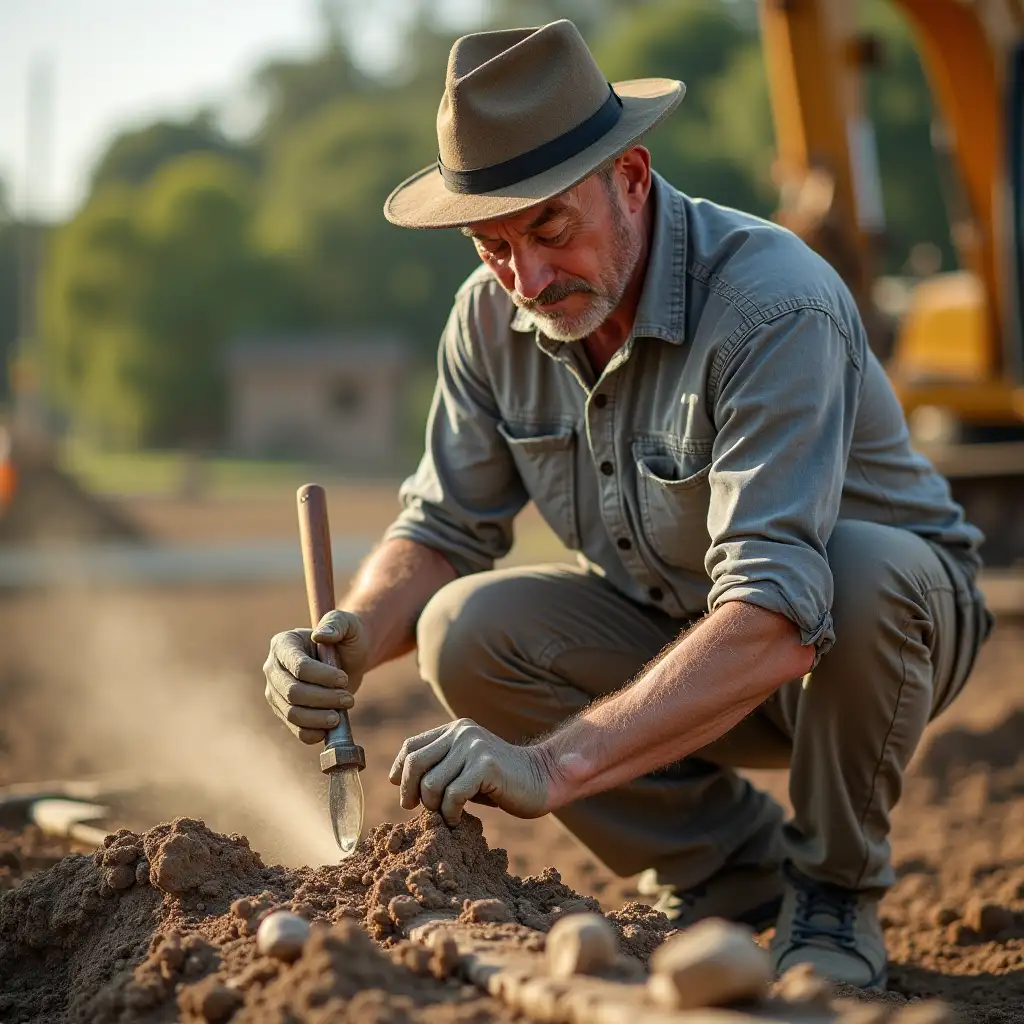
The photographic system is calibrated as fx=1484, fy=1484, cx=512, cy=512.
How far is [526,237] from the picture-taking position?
2758 millimetres

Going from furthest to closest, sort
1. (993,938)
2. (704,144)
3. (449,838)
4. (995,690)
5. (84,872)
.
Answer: (704,144), (995,690), (993,938), (84,872), (449,838)

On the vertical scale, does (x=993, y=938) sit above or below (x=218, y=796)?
below

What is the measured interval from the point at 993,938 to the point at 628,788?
0.83m

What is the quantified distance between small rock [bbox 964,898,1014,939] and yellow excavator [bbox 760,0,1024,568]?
4.62 metres

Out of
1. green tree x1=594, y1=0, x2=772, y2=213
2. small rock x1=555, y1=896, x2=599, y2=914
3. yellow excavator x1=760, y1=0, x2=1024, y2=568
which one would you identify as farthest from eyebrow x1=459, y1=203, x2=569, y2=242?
green tree x1=594, y1=0, x2=772, y2=213

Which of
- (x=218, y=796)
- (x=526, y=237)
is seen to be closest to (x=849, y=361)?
(x=526, y=237)

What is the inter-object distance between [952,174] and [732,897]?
5.64 meters

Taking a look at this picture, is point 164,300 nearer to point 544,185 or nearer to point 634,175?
point 634,175

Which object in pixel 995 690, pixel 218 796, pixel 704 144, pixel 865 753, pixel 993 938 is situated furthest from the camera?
pixel 704 144

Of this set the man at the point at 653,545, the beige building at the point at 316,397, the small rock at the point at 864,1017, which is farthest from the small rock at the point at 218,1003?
the beige building at the point at 316,397

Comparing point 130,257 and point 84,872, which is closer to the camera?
point 84,872

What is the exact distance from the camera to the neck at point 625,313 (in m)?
2.94

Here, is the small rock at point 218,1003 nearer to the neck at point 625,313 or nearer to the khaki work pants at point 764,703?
the khaki work pants at point 764,703

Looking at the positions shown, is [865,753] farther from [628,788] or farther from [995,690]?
[995,690]
